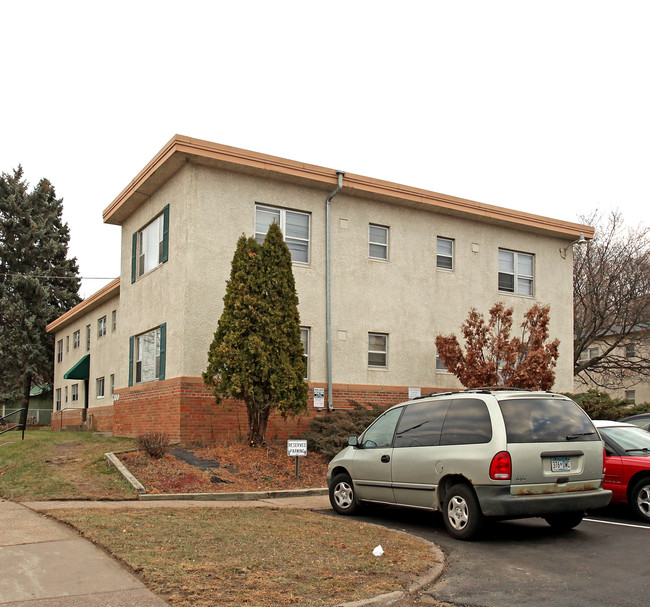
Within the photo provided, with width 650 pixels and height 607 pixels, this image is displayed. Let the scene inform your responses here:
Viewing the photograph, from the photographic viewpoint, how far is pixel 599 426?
11117 mm

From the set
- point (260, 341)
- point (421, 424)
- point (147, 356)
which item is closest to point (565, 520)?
point (421, 424)

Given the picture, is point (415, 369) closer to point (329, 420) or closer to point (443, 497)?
point (329, 420)

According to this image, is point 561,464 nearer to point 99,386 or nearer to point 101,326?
point 99,386

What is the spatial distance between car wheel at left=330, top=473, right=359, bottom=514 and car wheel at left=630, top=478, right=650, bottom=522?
152 inches

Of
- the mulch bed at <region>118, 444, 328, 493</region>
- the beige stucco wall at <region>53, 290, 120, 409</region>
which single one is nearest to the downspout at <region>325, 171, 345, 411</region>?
the mulch bed at <region>118, 444, 328, 493</region>

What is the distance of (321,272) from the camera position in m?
19.8

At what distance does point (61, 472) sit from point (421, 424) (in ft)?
24.5

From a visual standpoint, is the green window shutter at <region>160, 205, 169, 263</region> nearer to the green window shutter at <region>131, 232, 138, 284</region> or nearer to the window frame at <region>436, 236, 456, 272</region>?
the green window shutter at <region>131, 232, 138, 284</region>

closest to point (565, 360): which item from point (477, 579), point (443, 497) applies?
point (443, 497)

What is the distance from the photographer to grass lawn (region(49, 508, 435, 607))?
5867 mm

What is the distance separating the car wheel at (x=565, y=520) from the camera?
9.18 m

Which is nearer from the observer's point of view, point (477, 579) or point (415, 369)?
point (477, 579)

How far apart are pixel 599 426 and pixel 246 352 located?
24.2 ft

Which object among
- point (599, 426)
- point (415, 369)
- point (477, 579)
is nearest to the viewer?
point (477, 579)
